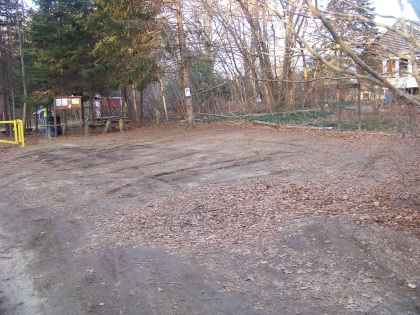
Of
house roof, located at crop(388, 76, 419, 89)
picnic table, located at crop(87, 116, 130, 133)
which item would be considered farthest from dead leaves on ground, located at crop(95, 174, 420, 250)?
picnic table, located at crop(87, 116, 130, 133)

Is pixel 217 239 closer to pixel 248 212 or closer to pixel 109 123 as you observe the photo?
pixel 248 212

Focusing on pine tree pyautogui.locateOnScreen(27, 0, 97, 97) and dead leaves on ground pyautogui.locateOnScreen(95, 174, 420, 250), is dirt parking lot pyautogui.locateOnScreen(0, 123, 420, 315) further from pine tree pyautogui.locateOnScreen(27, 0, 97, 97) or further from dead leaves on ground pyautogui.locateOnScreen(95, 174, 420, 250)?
pine tree pyautogui.locateOnScreen(27, 0, 97, 97)

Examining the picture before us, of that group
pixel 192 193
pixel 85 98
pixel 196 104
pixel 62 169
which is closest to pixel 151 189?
pixel 192 193

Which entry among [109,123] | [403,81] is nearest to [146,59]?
[109,123]

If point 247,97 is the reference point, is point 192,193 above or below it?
below

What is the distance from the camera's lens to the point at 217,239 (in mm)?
5457

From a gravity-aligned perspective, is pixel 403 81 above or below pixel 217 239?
above

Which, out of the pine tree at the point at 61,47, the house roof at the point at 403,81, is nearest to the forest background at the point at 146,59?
the pine tree at the point at 61,47

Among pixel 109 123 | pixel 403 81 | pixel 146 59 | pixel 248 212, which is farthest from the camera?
pixel 109 123

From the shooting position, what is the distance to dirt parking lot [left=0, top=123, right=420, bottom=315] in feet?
12.9

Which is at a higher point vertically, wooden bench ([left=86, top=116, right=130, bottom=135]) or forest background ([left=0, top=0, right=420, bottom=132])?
forest background ([left=0, top=0, right=420, bottom=132])

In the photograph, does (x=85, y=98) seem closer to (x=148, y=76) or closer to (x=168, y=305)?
(x=148, y=76)

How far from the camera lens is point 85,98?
25578 mm

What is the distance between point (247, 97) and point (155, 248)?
22763 millimetres
